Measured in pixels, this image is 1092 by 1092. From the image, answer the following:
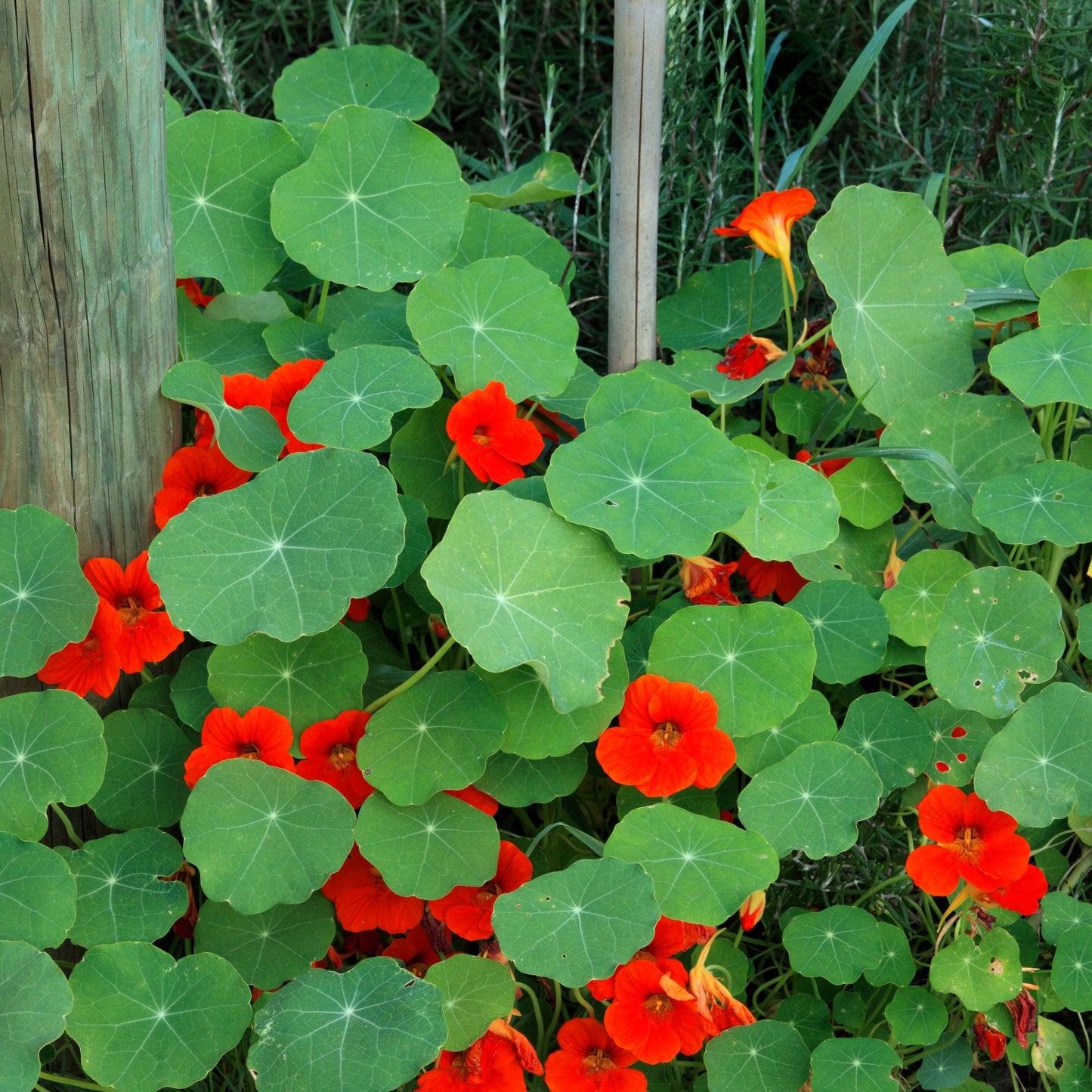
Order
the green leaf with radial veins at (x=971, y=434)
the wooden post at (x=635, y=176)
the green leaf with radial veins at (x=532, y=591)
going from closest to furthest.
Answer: the green leaf with radial veins at (x=532, y=591) → the wooden post at (x=635, y=176) → the green leaf with radial veins at (x=971, y=434)

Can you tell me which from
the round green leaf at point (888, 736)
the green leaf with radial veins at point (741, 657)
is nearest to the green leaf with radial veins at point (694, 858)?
the green leaf with radial veins at point (741, 657)

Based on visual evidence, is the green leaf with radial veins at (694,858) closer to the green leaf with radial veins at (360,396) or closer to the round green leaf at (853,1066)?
the round green leaf at (853,1066)

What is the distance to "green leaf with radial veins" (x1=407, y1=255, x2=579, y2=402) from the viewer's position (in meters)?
1.69

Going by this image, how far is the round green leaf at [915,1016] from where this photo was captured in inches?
61.6

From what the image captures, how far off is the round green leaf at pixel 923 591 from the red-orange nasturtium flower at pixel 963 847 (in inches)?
10.6

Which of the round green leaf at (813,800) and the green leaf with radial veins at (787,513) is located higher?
the green leaf with radial veins at (787,513)

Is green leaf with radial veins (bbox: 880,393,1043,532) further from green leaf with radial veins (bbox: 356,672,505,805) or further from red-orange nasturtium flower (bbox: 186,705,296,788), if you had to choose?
red-orange nasturtium flower (bbox: 186,705,296,788)

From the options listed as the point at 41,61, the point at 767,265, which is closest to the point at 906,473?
the point at 767,265

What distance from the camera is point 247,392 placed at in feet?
5.56

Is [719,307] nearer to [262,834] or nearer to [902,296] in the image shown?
[902,296]

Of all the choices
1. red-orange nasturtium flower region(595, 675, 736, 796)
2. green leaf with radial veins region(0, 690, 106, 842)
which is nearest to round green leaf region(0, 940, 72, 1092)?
green leaf with radial veins region(0, 690, 106, 842)

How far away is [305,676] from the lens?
155 centimetres

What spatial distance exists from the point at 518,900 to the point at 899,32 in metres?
2.22

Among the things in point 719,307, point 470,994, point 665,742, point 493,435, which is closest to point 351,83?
point 719,307
